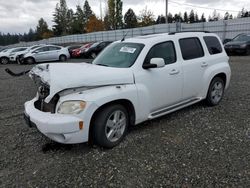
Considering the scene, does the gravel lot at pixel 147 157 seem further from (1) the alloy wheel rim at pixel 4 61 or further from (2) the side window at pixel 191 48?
(1) the alloy wheel rim at pixel 4 61

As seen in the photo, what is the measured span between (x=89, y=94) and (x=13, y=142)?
1.76 meters

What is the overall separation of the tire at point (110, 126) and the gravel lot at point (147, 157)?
0.45 ft

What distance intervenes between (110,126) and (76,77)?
917mm

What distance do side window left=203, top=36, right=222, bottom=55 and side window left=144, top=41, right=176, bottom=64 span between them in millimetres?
1189

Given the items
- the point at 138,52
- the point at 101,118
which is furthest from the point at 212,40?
the point at 101,118

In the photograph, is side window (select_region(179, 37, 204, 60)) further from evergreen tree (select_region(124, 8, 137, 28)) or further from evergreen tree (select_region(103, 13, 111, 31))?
evergreen tree (select_region(124, 8, 137, 28))

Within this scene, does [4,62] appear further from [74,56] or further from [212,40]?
[212,40]

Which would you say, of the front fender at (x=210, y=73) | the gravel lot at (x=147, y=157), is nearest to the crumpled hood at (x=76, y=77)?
the gravel lot at (x=147, y=157)

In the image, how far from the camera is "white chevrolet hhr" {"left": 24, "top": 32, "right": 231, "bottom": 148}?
3.32 m

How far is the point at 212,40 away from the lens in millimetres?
5520

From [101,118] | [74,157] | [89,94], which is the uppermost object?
[89,94]

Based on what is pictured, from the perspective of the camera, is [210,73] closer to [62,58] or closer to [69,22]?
Result: [62,58]

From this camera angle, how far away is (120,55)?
4480 millimetres

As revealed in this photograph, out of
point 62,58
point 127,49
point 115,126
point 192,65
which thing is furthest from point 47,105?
point 62,58
